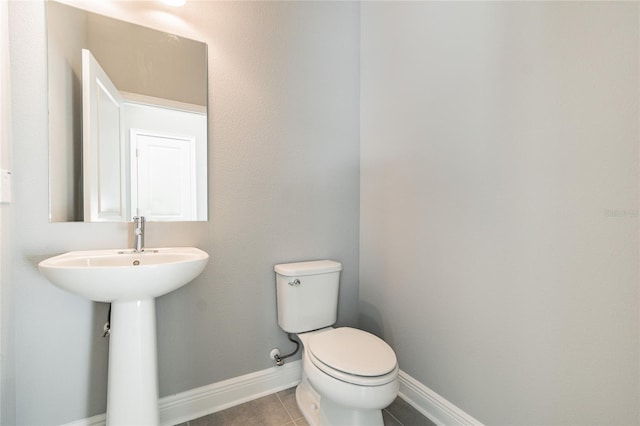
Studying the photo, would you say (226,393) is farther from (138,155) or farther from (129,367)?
(138,155)

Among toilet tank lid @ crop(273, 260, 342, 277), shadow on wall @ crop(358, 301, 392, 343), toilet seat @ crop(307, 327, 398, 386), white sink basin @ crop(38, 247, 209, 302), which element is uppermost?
white sink basin @ crop(38, 247, 209, 302)

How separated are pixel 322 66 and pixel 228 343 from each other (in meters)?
1.67

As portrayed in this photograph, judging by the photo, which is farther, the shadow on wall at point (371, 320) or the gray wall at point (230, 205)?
the shadow on wall at point (371, 320)

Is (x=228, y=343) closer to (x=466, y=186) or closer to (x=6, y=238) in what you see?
(x=6, y=238)

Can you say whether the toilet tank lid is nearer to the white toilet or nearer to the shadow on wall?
the white toilet

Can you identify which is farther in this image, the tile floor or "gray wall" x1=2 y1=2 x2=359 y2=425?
the tile floor

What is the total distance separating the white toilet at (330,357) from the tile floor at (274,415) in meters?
0.07

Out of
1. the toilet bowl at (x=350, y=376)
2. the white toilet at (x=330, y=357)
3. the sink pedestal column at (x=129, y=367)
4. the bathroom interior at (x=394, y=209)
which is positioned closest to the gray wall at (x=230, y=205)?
the bathroom interior at (x=394, y=209)

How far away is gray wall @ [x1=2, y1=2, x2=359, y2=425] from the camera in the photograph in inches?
Answer: 43.3

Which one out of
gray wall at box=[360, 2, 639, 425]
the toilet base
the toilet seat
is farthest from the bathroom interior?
the toilet seat

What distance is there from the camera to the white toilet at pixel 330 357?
102 cm

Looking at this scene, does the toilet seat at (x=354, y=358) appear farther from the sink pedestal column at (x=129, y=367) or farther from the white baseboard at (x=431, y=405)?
the sink pedestal column at (x=129, y=367)

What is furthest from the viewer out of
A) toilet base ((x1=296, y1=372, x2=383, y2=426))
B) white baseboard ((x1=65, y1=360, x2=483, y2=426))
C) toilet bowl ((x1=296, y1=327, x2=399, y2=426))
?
white baseboard ((x1=65, y1=360, x2=483, y2=426))

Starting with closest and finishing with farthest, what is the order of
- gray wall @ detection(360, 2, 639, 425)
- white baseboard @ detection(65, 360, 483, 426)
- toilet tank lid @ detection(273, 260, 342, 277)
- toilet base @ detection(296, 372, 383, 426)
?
gray wall @ detection(360, 2, 639, 425) < toilet base @ detection(296, 372, 383, 426) < white baseboard @ detection(65, 360, 483, 426) < toilet tank lid @ detection(273, 260, 342, 277)
